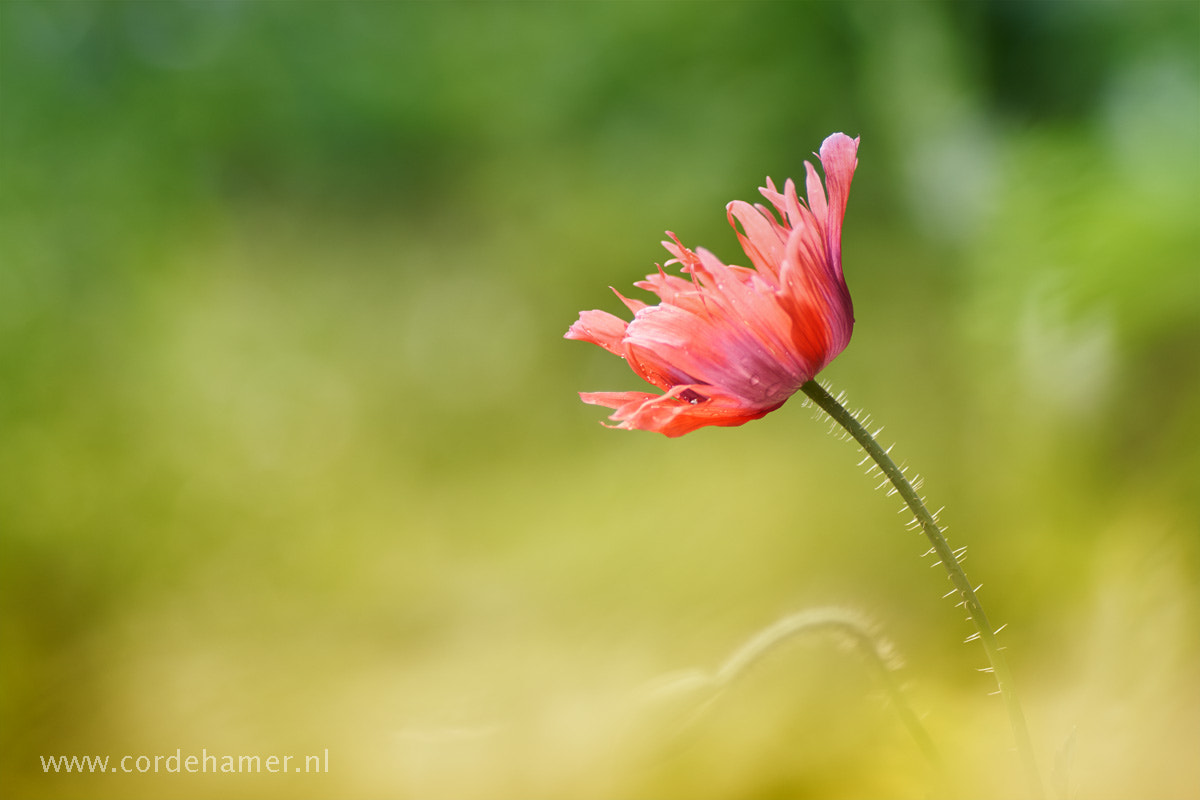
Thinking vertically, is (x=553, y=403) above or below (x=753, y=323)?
above

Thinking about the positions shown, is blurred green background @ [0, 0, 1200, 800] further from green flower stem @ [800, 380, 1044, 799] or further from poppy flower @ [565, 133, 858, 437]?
poppy flower @ [565, 133, 858, 437]

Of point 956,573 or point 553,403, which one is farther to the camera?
point 553,403

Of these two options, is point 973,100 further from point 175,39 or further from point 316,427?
point 175,39

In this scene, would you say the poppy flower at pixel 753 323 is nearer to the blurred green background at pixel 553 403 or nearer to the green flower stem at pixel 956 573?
the green flower stem at pixel 956 573

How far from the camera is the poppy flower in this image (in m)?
0.26

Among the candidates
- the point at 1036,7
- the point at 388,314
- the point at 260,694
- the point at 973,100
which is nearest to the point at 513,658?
the point at 260,694

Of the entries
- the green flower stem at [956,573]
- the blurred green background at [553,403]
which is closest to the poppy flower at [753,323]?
the green flower stem at [956,573]

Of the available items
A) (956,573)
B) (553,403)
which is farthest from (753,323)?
(553,403)

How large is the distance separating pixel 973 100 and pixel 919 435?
38cm

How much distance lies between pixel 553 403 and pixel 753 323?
0.79 m

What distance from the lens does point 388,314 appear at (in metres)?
1.15

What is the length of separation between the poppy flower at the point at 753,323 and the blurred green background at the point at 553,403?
0.16 metres

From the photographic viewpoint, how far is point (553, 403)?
1.05m

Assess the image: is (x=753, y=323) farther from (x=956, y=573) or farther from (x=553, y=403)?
(x=553, y=403)
